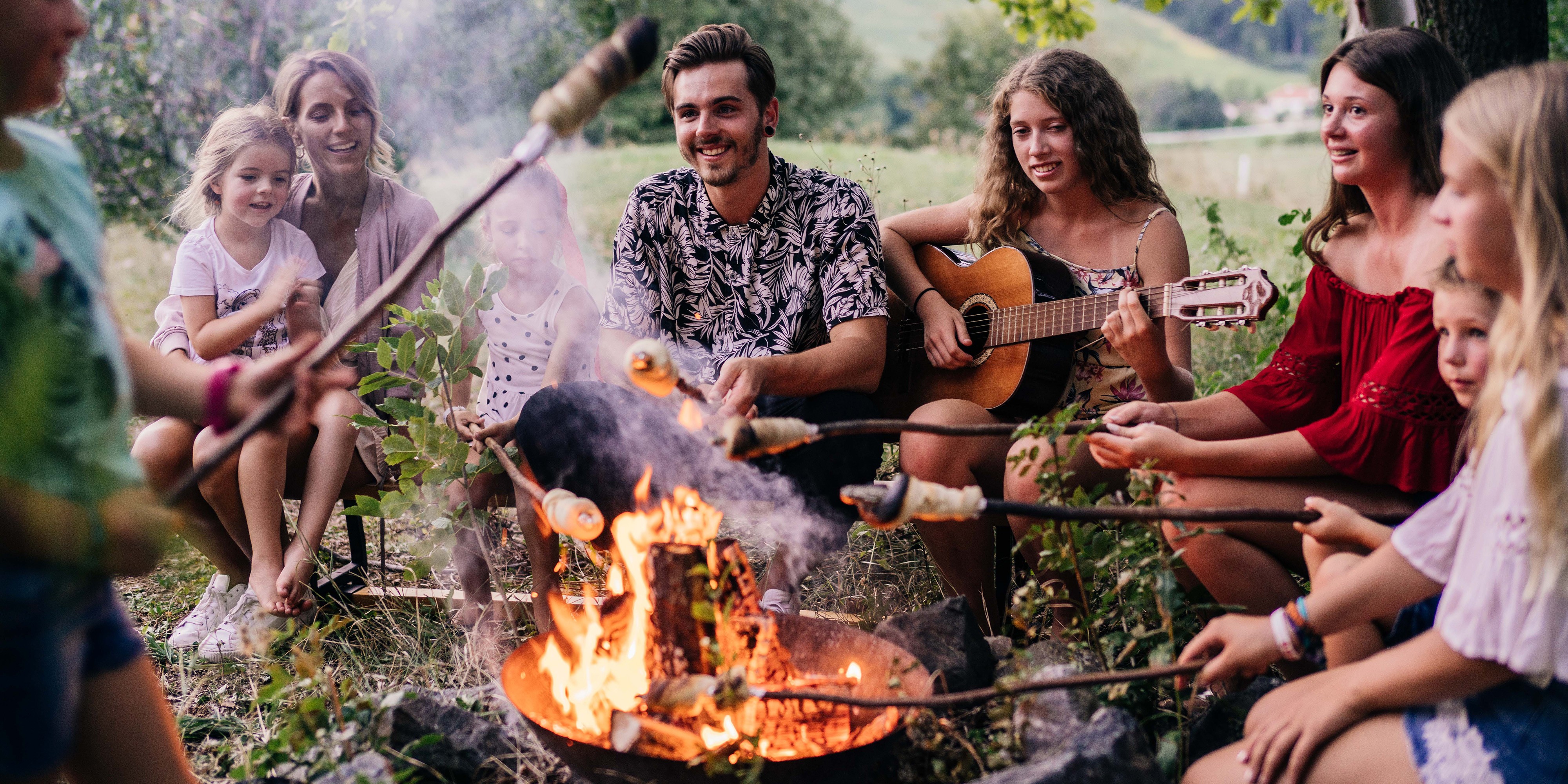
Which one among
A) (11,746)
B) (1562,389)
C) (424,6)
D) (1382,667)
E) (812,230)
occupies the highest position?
(424,6)

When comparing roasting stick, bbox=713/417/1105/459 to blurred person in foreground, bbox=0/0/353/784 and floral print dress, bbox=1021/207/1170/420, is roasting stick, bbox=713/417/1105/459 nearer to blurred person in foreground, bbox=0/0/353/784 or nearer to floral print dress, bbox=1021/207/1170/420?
blurred person in foreground, bbox=0/0/353/784

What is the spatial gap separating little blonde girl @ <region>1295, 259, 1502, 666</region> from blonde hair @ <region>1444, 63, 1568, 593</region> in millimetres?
263

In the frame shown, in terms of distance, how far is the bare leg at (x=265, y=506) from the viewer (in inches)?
134

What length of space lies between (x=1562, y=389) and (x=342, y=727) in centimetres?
253

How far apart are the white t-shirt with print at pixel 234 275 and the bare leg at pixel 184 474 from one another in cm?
37

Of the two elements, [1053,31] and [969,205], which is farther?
[1053,31]

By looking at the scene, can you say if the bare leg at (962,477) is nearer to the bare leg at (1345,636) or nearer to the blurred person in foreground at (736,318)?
the blurred person in foreground at (736,318)

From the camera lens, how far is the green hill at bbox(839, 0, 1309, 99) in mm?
45188

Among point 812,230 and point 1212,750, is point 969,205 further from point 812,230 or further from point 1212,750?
point 1212,750

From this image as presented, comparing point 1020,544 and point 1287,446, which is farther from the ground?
point 1287,446

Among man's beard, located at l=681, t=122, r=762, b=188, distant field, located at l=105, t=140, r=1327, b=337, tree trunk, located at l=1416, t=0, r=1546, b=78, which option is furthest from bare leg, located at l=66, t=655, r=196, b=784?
tree trunk, located at l=1416, t=0, r=1546, b=78

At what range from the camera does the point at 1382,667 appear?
181cm

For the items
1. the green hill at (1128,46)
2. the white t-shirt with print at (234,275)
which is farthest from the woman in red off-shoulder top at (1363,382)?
the green hill at (1128,46)

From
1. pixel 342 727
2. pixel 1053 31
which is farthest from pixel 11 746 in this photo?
pixel 1053 31
